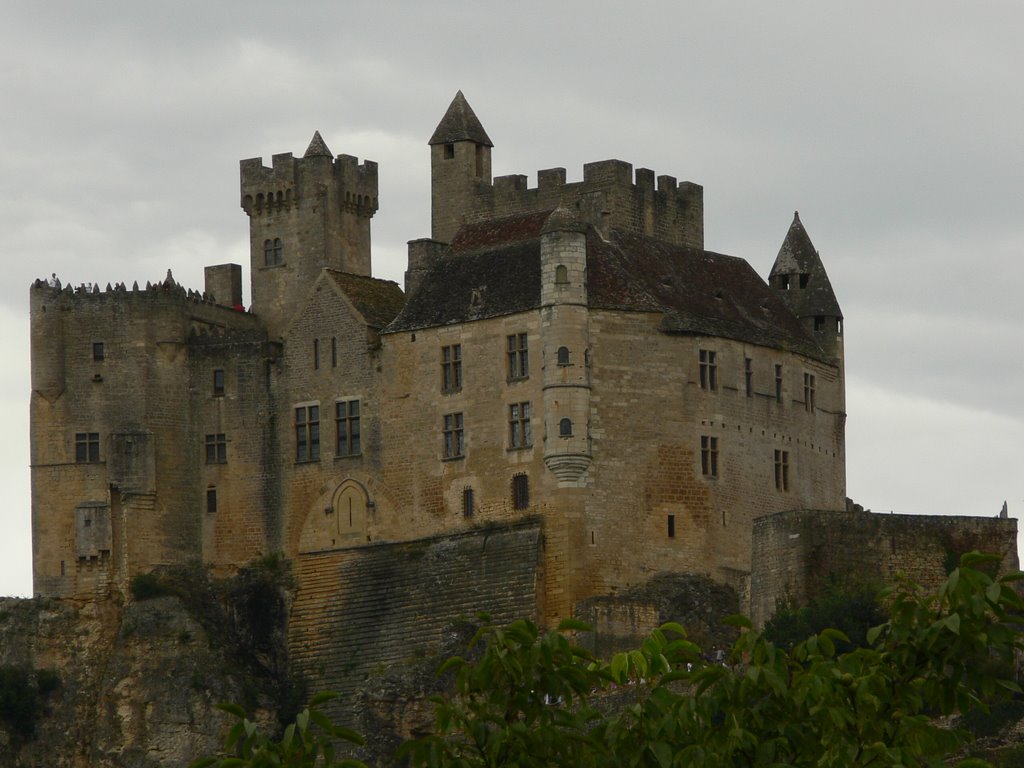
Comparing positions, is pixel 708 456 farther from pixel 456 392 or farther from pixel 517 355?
pixel 456 392

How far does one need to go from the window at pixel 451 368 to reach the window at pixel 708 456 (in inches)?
264

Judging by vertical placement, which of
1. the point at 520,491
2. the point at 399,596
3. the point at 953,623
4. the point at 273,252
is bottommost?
the point at 399,596

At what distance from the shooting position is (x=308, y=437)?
253 feet

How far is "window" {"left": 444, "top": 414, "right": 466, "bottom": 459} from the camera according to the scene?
73812 mm

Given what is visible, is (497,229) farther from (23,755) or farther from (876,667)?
(876,667)

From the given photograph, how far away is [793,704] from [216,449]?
50.4 metres

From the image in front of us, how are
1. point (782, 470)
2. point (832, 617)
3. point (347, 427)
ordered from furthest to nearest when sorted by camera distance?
point (347, 427) < point (782, 470) < point (832, 617)

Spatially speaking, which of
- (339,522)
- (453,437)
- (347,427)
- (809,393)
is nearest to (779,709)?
(453,437)

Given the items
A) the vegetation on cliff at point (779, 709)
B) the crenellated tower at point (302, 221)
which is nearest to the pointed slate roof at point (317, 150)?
the crenellated tower at point (302, 221)

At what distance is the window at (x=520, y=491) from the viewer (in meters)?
72.3

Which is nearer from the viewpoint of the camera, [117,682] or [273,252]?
[117,682]

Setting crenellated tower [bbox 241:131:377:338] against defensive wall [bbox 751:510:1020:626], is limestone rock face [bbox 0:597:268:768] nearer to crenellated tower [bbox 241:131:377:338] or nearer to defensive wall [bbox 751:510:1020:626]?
crenellated tower [bbox 241:131:377:338]

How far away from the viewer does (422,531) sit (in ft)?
245

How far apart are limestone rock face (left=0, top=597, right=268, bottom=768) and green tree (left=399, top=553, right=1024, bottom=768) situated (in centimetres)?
4566
